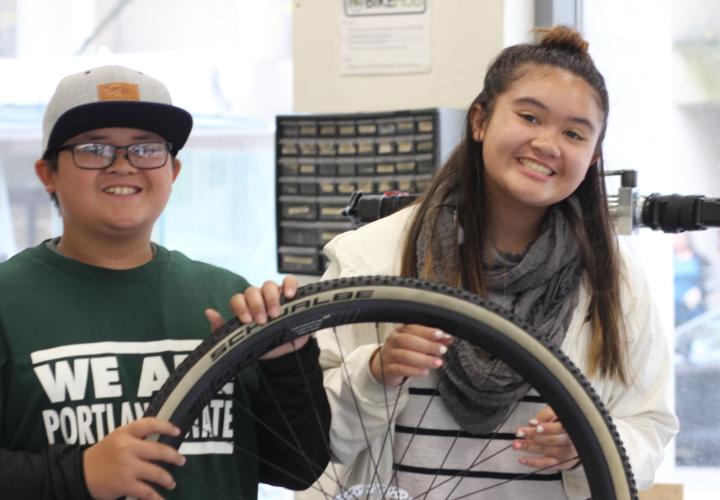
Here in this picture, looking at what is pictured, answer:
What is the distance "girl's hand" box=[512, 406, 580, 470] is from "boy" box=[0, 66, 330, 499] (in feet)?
0.82

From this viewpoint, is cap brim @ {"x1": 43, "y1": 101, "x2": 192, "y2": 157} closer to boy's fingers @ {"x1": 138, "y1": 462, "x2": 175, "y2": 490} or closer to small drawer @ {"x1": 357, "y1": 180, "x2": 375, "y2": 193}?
boy's fingers @ {"x1": 138, "y1": 462, "x2": 175, "y2": 490}

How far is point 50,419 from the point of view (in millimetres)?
1249

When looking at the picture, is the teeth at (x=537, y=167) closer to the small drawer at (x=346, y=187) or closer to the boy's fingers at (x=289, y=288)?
the boy's fingers at (x=289, y=288)

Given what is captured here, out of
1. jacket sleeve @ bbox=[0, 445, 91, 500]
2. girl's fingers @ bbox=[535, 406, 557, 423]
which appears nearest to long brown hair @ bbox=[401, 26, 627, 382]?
girl's fingers @ bbox=[535, 406, 557, 423]

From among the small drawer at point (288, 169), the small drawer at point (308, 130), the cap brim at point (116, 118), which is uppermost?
the cap brim at point (116, 118)

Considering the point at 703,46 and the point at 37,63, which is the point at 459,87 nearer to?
the point at 703,46

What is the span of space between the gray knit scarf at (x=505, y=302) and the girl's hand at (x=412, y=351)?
0.13 m

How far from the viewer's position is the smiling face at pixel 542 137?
141cm

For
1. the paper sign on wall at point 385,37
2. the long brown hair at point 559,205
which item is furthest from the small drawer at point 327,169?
the long brown hair at point 559,205

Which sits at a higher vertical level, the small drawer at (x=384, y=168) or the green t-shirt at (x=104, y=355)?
the small drawer at (x=384, y=168)

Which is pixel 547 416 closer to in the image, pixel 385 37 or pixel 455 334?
pixel 455 334

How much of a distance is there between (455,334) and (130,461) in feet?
1.19

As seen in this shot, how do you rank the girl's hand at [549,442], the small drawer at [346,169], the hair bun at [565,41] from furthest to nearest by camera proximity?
the small drawer at [346,169] < the hair bun at [565,41] < the girl's hand at [549,442]

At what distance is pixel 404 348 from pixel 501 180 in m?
0.29
